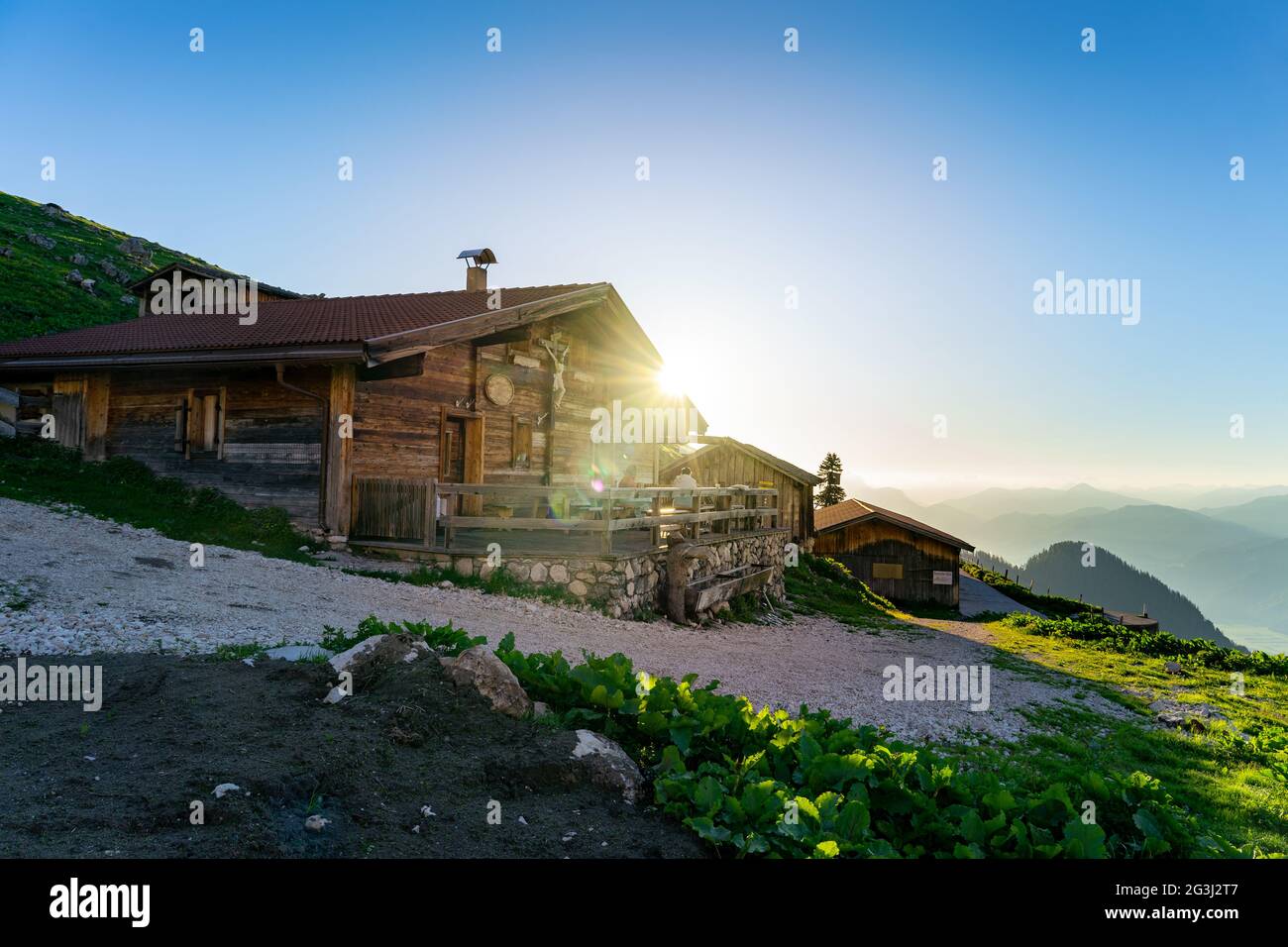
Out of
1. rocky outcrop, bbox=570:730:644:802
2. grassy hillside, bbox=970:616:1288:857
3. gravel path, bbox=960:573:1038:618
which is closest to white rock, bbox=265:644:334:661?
rocky outcrop, bbox=570:730:644:802

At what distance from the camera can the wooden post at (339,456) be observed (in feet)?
49.3

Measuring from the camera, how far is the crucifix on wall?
19.8 metres

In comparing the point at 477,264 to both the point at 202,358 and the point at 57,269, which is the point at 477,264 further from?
the point at 57,269

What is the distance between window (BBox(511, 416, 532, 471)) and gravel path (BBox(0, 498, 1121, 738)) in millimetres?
A: 7364

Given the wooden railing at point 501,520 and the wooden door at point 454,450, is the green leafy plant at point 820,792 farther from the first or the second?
the wooden door at point 454,450

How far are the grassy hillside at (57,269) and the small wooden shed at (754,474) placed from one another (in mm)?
26604

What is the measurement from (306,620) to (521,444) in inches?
439

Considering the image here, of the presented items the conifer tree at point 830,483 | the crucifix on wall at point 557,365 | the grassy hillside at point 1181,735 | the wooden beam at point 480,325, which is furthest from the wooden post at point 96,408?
the conifer tree at point 830,483

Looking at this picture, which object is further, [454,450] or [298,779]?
[454,450]

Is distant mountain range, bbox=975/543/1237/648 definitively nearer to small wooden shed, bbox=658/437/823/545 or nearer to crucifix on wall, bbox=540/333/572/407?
small wooden shed, bbox=658/437/823/545

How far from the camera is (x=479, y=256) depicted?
24359 mm

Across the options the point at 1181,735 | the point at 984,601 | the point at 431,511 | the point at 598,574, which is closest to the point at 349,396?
the point at 431,511

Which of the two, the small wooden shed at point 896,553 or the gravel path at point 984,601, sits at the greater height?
the small wooden shed at point 896,553
